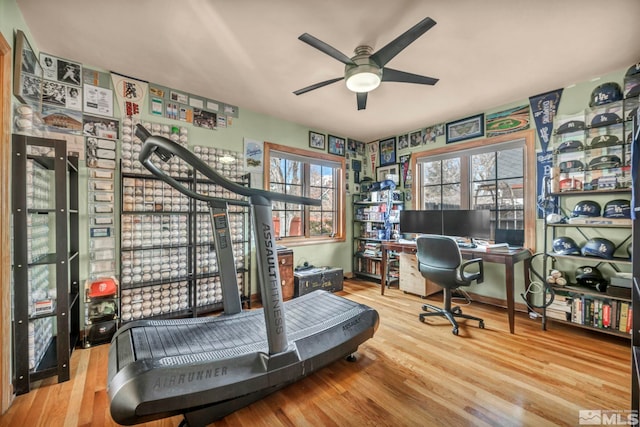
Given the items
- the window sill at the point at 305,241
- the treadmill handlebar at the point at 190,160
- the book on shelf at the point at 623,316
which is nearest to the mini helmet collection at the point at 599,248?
the book on shelf at the point at 623,316

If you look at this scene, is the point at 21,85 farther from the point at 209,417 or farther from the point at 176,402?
the point at 209,417

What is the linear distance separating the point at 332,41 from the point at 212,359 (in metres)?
2.32

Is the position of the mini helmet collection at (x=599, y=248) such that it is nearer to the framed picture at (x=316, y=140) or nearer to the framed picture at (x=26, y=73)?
the framed picture at (x=316, y=140)

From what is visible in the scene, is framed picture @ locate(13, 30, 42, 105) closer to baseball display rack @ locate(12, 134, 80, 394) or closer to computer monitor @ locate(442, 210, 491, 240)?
baseball display rack @ locate(12, 134, 80, 394)

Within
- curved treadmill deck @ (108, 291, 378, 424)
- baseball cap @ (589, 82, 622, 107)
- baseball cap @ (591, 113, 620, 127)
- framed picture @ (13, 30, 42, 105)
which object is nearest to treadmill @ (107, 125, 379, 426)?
curved treadmill deck @ (108, 291, 378, 424)

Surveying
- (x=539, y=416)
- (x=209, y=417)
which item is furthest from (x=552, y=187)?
(x=209, y=417)

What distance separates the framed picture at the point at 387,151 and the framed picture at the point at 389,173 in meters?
0.08

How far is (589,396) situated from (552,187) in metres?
1.94

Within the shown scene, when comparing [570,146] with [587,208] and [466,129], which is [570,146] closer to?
[587,208]

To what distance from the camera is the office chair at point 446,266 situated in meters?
2.62

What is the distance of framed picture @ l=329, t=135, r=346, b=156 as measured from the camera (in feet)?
14.9

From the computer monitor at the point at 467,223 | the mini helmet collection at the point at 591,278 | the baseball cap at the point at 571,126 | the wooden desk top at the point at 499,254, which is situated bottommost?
the mini helmet collection at the point at 591,278

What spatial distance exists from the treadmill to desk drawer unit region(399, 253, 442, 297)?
6.13 feet

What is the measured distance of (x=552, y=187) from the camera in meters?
2.81
